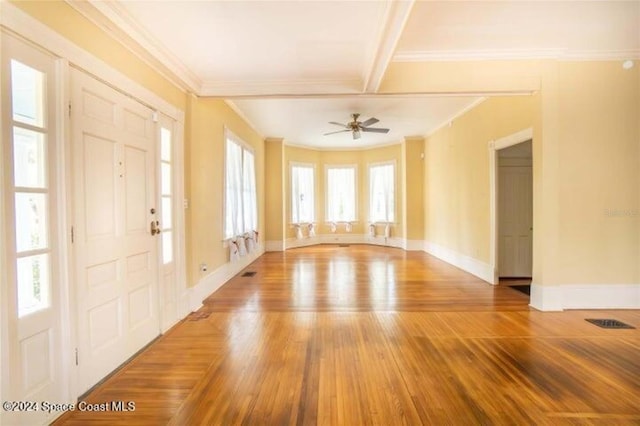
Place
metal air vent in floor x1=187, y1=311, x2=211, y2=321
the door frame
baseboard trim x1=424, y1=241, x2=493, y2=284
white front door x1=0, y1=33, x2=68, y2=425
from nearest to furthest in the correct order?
white front door x1=0, y1=33, x2=68, y2=425 → metal air vent in floor x1=187, y1=311, x2=211, y2=321 → the door frame → baseboard trim x1=424, y1=241, x2=493, y2=284

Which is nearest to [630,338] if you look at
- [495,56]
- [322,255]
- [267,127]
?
[495,56]

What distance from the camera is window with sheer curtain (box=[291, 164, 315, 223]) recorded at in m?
9.06

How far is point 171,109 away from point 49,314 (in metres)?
2.29

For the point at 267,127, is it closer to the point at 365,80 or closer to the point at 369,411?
the point at 365,80

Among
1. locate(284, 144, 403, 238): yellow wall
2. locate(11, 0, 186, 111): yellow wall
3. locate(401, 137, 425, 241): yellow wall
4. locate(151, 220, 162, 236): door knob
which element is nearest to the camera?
locate(11, 0, 186, 111): yellow wall

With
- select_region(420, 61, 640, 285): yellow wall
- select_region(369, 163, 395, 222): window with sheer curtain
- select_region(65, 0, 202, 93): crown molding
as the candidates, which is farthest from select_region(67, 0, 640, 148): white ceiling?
select_region(369, 163, 395, 222): window with sheer curtain

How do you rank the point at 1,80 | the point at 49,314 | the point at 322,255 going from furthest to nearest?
the point at 322,255 → the point at 49,314 → the point at 1,80

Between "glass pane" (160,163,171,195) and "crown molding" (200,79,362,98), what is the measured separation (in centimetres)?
112

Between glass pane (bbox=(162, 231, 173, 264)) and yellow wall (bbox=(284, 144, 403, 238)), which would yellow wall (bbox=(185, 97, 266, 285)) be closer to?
glass pane (bbox=(162, 231, 173, 264))

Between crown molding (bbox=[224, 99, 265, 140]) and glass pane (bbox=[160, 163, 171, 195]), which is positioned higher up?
crown molding (bbox=[224, 99, 265, 140])

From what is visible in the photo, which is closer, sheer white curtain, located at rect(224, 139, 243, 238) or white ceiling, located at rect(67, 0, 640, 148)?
white ceiling, located at rect(67, 0, 640, 148)

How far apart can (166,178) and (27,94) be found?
1.60m

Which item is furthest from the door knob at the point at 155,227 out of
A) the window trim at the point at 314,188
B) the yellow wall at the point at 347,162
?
the yellow wall at the point at 347,162

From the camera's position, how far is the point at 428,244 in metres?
7.98
